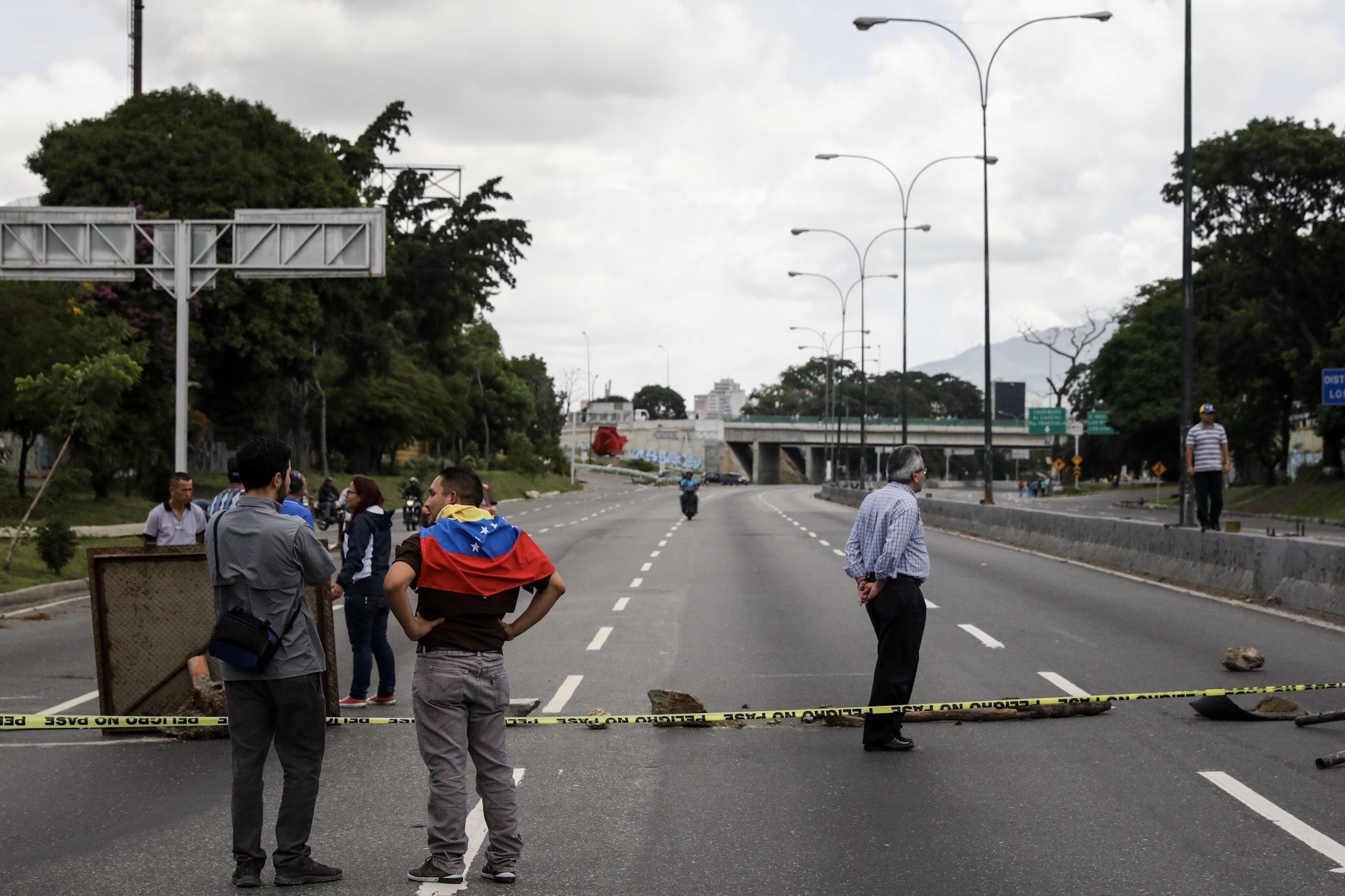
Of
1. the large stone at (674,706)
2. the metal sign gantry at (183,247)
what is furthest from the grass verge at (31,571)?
the large stone at (674,706)

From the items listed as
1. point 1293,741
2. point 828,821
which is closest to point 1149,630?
point 1293,741

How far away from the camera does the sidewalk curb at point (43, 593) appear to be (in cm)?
1761

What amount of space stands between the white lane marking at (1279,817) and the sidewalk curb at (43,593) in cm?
1517

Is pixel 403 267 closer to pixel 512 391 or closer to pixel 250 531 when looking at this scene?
pixel 512 391

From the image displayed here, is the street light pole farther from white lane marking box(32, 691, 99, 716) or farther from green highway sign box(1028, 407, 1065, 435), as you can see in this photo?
green highway sign box(1028, 407, 1065, 435)

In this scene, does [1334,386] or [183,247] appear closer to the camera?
[183,247]

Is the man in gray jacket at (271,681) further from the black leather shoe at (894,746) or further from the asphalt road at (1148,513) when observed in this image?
the asphalt road at (1148,513)

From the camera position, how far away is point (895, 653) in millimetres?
8141

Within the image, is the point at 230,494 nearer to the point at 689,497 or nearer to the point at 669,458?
the point at 689,497

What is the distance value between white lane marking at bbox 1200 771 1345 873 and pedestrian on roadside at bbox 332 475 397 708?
5555 millimetres

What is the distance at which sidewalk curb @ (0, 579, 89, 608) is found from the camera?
57.8 ft

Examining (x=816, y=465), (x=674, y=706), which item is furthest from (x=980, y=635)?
(x=816, y=465)

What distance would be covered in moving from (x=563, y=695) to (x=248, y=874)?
4.79 metres

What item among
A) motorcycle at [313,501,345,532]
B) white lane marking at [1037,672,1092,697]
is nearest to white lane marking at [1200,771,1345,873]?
white lane marking at [1037,672,1092,697]
